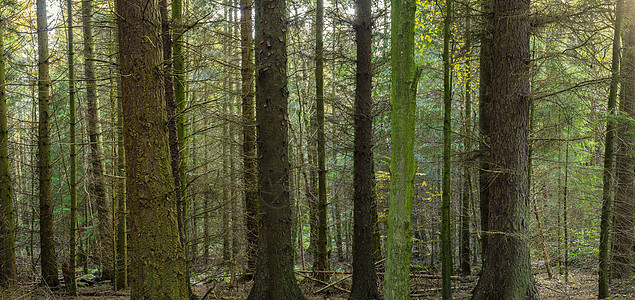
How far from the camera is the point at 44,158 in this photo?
313 inches

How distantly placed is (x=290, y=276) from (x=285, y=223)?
821 mm

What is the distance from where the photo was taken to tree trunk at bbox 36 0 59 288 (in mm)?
7945

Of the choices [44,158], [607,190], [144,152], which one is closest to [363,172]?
[144,152]

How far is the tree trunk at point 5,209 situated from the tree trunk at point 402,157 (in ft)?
24.2

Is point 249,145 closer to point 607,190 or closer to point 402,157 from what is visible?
point 402,157

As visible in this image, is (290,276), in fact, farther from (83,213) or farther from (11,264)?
(83,213)

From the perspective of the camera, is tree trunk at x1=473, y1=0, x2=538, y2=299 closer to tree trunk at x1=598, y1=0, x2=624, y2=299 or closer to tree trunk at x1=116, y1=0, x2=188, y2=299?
tree trunk at x1=598, y1=0, x2=624, y2=299

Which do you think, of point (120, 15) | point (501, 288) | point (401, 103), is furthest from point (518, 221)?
point (120, 15)

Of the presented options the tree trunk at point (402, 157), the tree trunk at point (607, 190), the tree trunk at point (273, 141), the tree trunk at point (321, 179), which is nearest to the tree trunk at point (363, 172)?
the tree trunk at point (321, 179)

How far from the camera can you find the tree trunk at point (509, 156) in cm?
611

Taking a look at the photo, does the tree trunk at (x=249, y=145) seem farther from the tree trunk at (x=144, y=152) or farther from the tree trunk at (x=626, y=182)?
the tree trunk at (x=626, y=182)

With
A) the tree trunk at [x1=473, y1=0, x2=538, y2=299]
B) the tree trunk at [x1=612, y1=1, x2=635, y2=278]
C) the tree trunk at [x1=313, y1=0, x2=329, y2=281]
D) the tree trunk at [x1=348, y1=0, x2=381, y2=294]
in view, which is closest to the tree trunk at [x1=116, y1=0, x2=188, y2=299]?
the tree trunk at [x1=348, y1=0, x2=381, y2=294]

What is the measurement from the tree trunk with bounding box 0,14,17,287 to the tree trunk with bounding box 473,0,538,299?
28.4ft

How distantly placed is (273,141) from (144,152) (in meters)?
2.04
